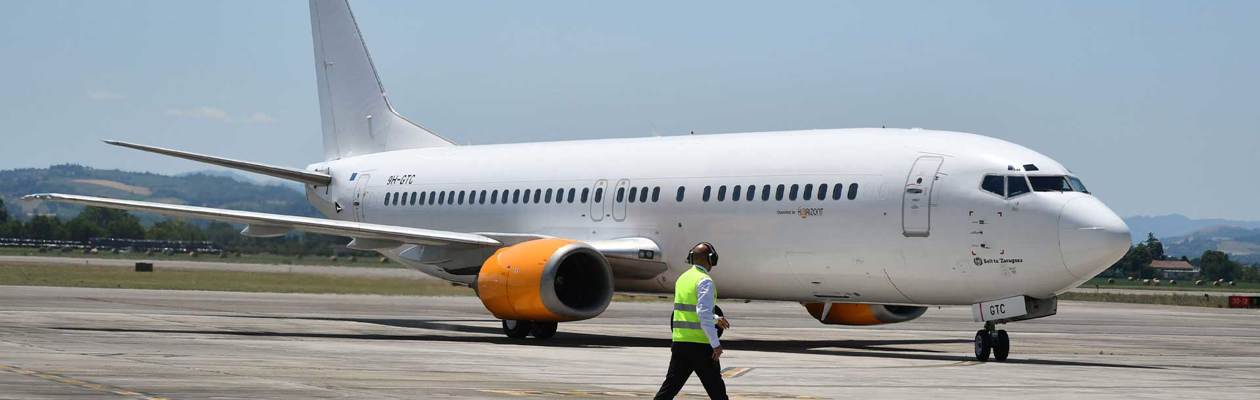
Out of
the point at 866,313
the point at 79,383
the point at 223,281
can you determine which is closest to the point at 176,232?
the point at 223,281

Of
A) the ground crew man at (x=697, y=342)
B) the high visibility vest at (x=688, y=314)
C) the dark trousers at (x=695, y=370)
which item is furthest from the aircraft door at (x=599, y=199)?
the dark trousers at (x=695, y=370)

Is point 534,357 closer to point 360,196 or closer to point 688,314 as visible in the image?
point 688,314

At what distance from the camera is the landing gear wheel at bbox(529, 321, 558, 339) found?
28766mm

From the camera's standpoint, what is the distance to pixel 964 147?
25.5 metres

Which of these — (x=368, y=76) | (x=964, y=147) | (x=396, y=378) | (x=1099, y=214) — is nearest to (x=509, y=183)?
(x=368, y=76)

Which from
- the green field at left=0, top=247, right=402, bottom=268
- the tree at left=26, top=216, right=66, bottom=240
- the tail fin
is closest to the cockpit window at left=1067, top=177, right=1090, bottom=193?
the tail fin

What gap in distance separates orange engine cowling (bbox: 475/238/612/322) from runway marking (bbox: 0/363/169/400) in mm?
9856

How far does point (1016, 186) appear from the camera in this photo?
24391 mm

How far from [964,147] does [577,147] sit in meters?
9.15

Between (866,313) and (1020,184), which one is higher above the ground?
(1020,184)

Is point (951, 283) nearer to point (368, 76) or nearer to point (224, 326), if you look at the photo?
point (224, 326)

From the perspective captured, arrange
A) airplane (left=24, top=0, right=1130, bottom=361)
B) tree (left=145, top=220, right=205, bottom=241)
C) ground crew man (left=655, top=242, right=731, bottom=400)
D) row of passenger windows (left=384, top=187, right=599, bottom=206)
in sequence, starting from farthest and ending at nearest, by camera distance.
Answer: tree (left=145, top=220, right=205, bottom=241)
row of passenger windows (left=384, top=187, right=599, bottom=206)
airplane (left=24, top=0, right=1130, bottom=361)
ground crew man (left=655, top=242, right=731, bottom=400)

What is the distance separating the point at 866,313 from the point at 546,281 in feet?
19.5

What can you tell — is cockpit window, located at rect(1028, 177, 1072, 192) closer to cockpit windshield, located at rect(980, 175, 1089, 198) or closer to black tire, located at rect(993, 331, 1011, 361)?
cockpit windshield, located at rect(980, 175, 1089, 198)
